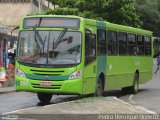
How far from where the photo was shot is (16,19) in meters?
51.3

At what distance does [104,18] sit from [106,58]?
19.6 metres

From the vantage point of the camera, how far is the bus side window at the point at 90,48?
17.2 metres

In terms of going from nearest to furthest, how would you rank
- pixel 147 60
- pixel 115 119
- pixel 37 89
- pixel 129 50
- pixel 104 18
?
pixel 115 119, pixel 37 89, pixel 129 50, pixel 147 60, pixel 104 18

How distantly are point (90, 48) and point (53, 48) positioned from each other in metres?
1.42

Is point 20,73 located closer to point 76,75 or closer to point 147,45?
point 76,75

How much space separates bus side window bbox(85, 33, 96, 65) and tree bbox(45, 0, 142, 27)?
20.3m

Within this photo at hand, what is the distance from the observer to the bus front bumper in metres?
16.4

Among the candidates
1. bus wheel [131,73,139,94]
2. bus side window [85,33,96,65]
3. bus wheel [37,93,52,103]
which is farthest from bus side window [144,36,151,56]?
bus wheel [37,93,52,103]

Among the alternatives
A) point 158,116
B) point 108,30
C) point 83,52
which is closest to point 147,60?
point 108,30

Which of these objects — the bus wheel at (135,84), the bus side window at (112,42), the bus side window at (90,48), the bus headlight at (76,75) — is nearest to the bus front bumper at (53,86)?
the bus headlight at (76,75)

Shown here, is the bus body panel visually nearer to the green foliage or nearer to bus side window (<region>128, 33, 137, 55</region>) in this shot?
bus side window (<region>128, 33, 137, 55</region>)

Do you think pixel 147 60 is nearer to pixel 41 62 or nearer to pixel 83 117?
pixel 41 62

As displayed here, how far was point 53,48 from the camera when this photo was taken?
16688 mm

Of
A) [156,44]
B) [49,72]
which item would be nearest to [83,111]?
[49,72]
